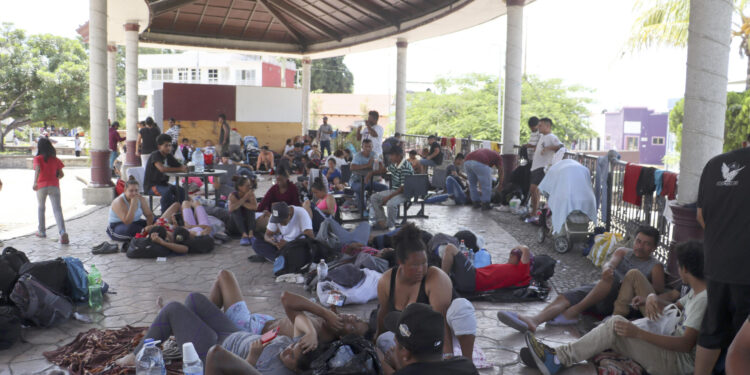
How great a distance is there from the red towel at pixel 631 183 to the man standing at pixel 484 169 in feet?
12.8

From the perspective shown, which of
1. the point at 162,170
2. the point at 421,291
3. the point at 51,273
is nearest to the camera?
the point at 421,291

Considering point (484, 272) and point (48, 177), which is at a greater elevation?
point (48, 177)

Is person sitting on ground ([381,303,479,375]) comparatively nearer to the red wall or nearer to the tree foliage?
the red wall

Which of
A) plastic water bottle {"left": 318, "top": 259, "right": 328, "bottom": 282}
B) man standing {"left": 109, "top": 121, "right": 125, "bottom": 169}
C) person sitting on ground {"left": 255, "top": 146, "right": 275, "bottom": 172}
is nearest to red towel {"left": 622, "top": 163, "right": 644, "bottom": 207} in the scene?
plastic water bottle {"left": 318, "top": 259, "right": 328, "bottom": 282}

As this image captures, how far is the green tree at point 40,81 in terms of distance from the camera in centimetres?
2705

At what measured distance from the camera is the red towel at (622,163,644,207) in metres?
7.55

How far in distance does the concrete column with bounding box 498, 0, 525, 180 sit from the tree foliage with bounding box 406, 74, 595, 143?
2068cm

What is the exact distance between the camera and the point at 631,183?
7.65 m

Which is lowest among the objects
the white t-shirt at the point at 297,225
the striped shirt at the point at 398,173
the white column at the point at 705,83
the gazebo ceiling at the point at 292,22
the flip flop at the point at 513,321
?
the flip flop at the point at 513,321

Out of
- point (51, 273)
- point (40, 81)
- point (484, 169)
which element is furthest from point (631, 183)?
point (40, 81)

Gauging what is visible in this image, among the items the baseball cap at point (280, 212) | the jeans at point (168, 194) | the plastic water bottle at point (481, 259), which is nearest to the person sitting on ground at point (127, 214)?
the jeans at point (168, 194)

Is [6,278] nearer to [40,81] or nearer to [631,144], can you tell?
[40,81]

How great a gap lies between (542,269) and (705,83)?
240cm

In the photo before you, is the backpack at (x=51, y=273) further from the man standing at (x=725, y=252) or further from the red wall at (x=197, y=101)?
the red wall at (x=197, y=101)
